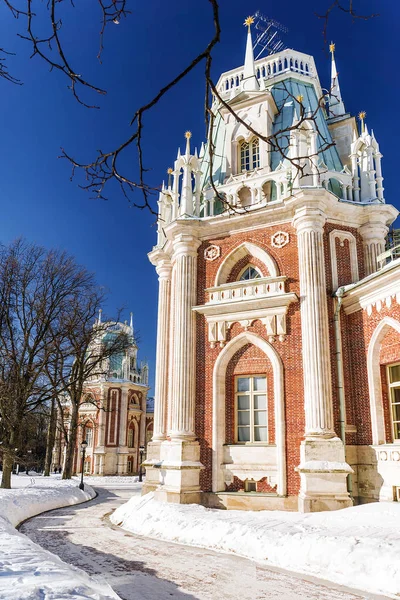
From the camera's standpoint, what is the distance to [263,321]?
51.2ft

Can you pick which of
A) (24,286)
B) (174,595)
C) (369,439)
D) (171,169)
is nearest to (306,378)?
(369,439)

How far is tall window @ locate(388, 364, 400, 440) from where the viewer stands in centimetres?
1348

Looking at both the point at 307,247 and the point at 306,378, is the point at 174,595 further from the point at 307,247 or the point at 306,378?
the point at 307,247

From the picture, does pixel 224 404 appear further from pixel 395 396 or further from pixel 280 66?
pixel 280 66

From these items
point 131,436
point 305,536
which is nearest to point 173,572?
point 305,536

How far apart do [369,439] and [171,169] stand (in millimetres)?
12196

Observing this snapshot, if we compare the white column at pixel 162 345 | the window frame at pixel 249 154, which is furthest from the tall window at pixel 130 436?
the window frame at pixel 249 154

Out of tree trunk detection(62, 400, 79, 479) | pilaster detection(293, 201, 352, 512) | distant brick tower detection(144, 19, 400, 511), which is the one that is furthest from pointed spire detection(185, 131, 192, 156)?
tree trunk detection(62, 400, 79, 479)

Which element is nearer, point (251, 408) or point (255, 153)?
point (251, 408)

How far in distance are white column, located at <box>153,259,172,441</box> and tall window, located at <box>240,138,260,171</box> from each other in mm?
4682

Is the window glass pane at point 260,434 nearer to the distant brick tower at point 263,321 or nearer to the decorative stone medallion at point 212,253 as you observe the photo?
the distant brick tower at point 263,321

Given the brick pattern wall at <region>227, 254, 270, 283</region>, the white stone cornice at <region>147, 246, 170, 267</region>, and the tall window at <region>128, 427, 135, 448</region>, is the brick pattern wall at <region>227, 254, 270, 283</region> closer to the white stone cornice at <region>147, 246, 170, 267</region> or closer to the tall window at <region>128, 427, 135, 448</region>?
the white stone cornice at <region>147, 246, 170, 267</region>

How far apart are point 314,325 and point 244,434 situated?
12.9 ft

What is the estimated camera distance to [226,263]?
675 inches
